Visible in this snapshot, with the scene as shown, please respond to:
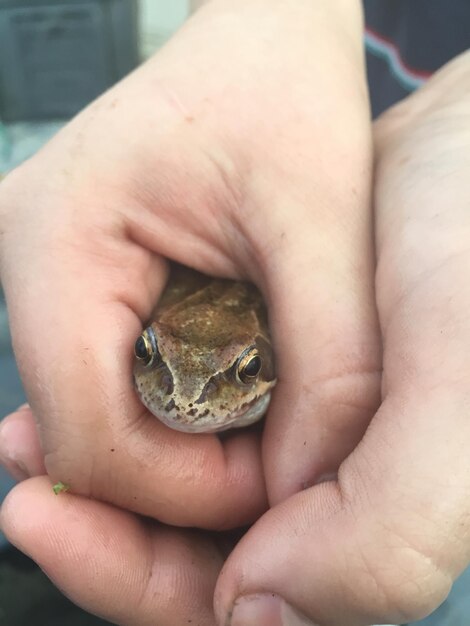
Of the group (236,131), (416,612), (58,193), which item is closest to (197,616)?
(416,612)

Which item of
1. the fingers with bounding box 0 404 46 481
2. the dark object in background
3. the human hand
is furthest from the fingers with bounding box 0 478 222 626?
the dark object in background

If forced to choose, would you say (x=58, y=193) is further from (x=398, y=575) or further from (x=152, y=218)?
(x=398, y=575)

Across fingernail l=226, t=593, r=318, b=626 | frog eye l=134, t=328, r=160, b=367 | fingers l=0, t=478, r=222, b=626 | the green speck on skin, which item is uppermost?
frog eye l=134, t=328, r=160, b=367

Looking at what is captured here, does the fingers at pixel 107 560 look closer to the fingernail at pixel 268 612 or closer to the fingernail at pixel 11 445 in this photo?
the fingernail at pixel 11 445

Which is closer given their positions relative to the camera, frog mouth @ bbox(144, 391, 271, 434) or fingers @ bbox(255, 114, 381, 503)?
fingers @ bbox(255, 114, 381, 503)

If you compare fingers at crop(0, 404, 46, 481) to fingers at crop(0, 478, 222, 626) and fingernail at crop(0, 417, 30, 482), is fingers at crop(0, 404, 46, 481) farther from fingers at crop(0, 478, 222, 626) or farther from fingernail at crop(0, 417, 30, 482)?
fingers at crop(0, 478, 222, 626)

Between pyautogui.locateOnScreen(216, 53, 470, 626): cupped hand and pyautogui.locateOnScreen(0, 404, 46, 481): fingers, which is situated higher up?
pyautogui.locateOnScreen(216, 53, 470, 626): cupped hand

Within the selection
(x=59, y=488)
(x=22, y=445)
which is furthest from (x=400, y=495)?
(x=22, y=445)
